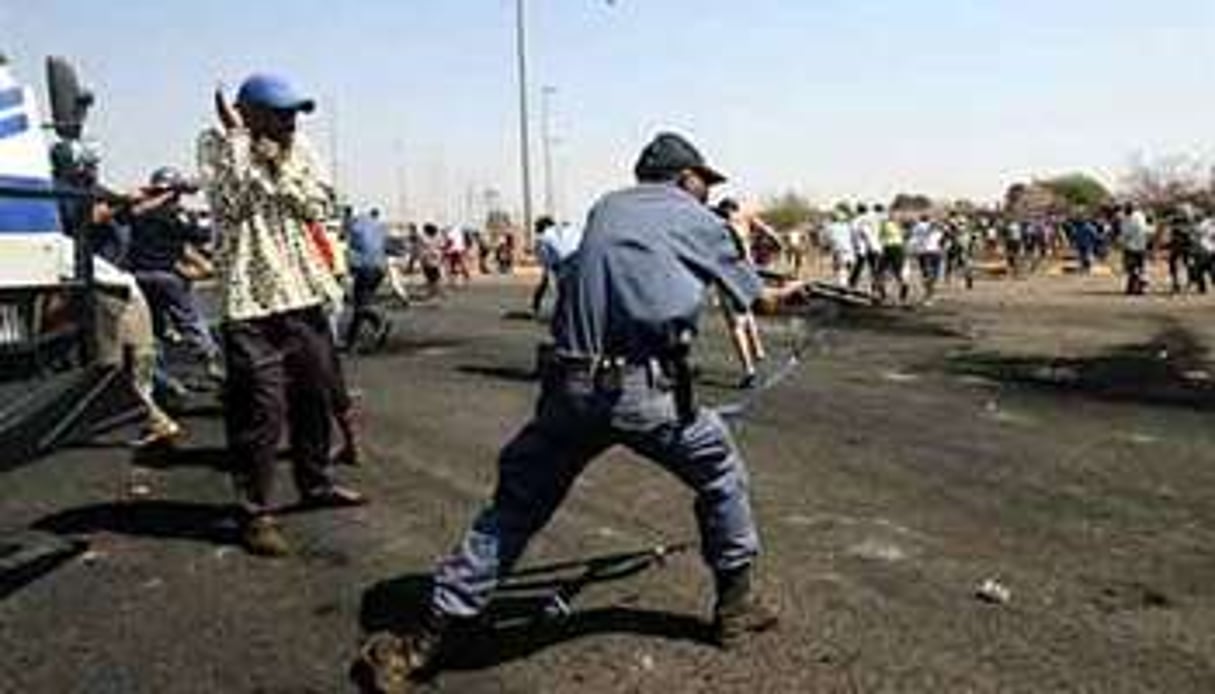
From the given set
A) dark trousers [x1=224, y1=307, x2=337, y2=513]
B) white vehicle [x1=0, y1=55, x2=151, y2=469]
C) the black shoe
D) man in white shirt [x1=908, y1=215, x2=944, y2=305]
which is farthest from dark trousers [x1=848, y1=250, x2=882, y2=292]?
dark trousers [x1=224, y1=307, x2=337, y2=513]

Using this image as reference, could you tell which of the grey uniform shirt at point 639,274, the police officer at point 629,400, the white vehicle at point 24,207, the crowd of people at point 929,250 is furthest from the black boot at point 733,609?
the crowd of people at point 929,250

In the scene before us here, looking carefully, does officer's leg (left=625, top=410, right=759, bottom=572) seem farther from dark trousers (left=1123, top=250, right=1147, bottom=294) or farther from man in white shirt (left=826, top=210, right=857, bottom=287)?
dark trousers (left=1123, top=250, right=1147, bottom=294)

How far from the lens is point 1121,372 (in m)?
15.2

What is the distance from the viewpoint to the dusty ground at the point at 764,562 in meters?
5.50

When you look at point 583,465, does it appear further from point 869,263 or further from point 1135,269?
point 1135,269

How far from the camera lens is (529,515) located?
5543mm

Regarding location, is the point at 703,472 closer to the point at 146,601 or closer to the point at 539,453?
the point at 539,453

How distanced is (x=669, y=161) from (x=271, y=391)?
2236 millimetres

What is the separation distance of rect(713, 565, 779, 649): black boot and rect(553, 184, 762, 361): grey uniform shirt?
28.9 inches

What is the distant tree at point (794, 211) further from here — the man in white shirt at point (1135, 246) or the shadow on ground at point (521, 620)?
the shadow on ground at point (521, 620)

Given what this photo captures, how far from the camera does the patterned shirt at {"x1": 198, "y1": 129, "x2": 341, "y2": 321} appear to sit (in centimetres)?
716

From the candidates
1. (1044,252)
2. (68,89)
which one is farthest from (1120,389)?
(1044,252)

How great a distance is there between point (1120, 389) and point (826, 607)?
27.1ft

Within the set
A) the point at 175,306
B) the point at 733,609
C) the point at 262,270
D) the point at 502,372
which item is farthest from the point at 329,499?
the point at 502,372
